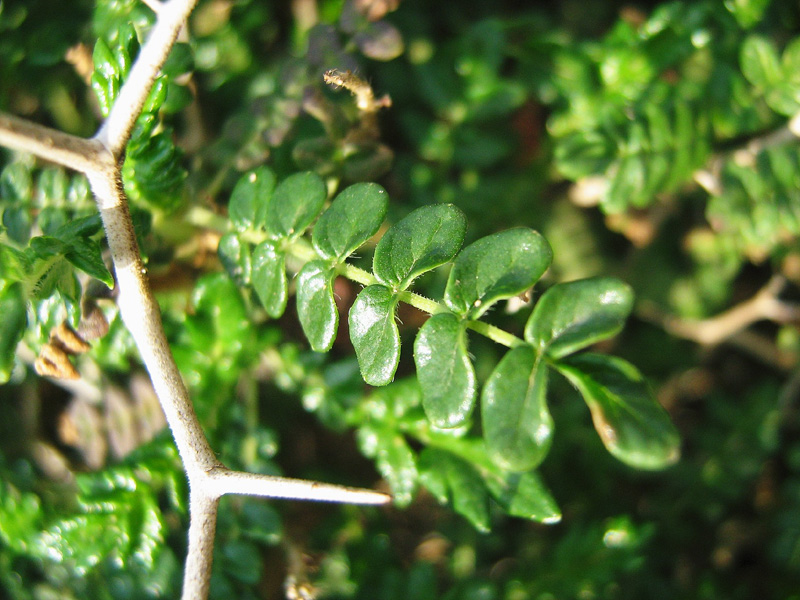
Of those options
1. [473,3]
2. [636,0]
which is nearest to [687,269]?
[636,0]

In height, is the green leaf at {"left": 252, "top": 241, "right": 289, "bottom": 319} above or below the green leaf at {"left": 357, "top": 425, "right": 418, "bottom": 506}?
above

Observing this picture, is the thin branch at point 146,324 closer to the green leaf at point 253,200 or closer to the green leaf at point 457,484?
the green leaf at point 253,200

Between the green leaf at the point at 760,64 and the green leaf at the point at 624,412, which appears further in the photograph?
the green leaf at the point at 760,64

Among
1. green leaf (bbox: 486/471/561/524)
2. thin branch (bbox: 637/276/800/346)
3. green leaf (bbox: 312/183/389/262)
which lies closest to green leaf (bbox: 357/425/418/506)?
green leaf (bbox: 486/471/561/524)

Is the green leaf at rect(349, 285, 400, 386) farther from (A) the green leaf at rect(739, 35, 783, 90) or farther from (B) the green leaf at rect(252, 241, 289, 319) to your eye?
(A) the green leaf at rect(739, 35, 783, 90)

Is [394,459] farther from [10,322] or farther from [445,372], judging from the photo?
[10,322]

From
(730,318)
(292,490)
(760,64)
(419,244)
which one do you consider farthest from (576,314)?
(730,318)

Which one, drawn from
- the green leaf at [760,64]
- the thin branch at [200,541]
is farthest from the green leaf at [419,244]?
the green leaf at [760,64]

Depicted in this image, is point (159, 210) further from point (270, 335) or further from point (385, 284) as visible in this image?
point (385, 284)
